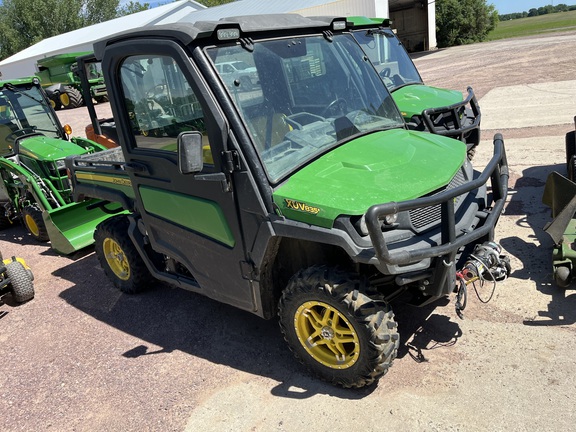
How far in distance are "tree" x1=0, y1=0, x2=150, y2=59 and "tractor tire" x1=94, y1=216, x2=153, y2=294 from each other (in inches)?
2385

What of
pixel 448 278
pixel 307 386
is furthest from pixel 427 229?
pixel 307 386

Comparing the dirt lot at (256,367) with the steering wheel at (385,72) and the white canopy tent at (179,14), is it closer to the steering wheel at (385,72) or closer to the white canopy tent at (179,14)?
the steering wheel at (385,72)

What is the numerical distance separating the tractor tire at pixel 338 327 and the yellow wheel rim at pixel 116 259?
237cm

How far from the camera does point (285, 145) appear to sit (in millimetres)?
3330

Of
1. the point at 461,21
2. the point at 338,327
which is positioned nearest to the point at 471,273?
the point at 338,327

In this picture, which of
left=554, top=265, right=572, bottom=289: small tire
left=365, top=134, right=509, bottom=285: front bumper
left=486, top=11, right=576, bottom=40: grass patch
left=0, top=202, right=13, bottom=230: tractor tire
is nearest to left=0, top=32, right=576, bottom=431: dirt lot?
left=554, top=265, right=572, bottom=289: small tire

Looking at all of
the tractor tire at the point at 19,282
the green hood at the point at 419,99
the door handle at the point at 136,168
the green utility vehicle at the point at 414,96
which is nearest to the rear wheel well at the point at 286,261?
the door handle at the point at 136,168

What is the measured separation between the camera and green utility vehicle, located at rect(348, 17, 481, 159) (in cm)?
698

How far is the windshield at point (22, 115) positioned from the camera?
7543 millimetres

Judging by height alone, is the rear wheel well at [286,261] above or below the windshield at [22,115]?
below

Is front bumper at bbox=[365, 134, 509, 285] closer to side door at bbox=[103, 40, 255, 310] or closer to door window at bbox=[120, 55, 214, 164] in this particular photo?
side door at bbox=[103, 40, 255, 310]

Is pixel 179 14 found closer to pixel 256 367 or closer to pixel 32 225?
pixel 32 225

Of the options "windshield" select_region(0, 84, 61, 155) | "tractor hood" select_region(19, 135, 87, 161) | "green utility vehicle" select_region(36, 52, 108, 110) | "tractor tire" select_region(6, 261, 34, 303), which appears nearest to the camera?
"tractor tire" select_region(6, 261, 34, 303)

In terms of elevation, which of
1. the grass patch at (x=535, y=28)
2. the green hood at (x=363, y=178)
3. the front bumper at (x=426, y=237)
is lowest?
the grass patch at (x=535, y=28)
